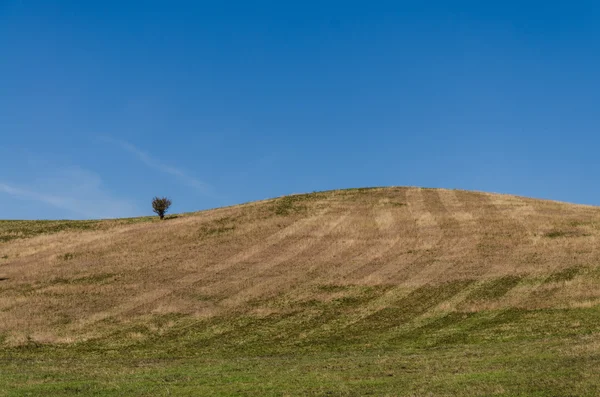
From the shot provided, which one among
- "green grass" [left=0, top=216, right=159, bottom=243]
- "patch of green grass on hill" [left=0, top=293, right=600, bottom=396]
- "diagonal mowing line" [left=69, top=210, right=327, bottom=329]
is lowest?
"patch of green grass on hill" [left=0, top=293, right=600, bottom=396]

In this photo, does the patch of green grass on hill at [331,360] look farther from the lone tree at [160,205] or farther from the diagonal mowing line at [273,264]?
the lone tree at [160,205]

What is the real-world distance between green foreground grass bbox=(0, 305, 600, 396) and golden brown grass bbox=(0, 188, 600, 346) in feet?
8.70

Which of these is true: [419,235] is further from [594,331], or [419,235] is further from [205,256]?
[594,331]

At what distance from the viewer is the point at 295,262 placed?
6103 cm

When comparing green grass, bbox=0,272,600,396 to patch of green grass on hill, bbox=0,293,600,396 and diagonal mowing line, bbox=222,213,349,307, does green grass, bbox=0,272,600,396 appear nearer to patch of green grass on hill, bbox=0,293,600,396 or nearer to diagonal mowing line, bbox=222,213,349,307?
patch of green grass on hill, bbox=0,293,600,396

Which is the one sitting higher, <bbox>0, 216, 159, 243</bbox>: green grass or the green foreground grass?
<bbox>0, 216, 159, 243</bbox>: green grass

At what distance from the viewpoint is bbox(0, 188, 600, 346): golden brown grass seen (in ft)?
152

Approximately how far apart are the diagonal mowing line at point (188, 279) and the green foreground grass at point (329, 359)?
4.46 metres

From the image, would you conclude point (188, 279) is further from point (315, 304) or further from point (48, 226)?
point (48, 226)

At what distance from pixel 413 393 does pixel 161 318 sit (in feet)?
94.8

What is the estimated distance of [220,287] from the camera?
176 feet

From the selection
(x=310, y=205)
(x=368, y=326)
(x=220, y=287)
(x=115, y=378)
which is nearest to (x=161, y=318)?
(x=220, y=287)

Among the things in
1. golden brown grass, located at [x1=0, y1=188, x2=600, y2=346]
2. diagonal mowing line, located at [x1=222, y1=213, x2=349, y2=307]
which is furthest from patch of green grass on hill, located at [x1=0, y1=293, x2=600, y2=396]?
diagonal mowing line, located at [x1=222, y1=213, x2=349, y2=307]

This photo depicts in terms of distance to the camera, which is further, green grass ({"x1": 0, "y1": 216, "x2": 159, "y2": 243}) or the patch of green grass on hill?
green grass ({"x1": 0, "y1": 216, "x2": 159, "y2": 243})
